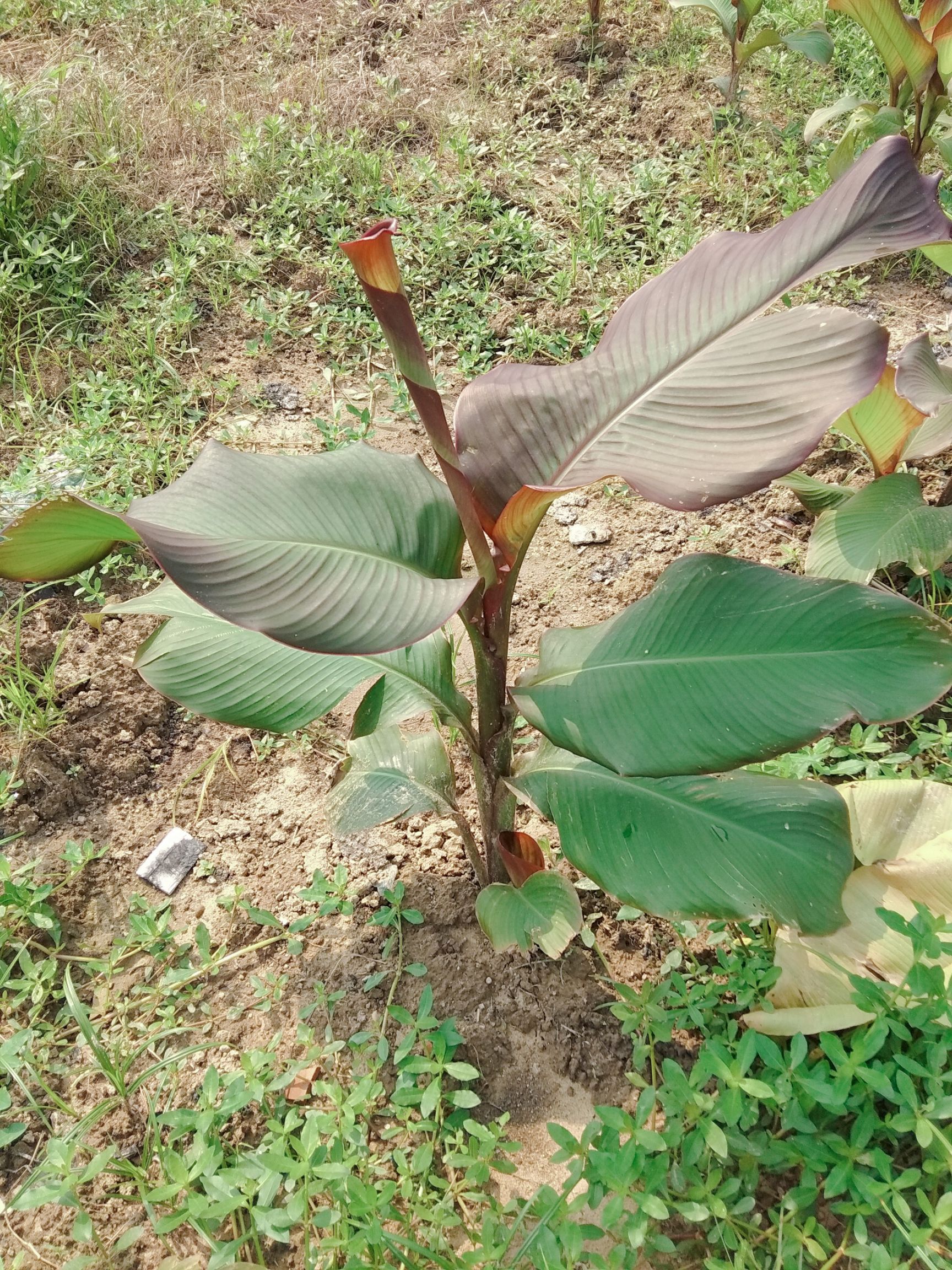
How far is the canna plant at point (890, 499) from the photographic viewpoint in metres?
1.65

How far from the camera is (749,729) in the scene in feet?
3.26

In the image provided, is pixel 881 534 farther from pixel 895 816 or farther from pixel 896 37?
pixel 896 37

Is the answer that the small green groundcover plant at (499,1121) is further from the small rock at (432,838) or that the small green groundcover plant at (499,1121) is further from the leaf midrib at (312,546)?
the leaf midrib at (312,546)

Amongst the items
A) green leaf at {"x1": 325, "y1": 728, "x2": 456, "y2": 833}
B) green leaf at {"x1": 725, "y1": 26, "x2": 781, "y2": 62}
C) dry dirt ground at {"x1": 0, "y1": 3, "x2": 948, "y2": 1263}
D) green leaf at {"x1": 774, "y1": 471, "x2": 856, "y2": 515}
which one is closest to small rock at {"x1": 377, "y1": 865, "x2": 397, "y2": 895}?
dry dirt ground at {"x1": 0, "y1": 3, "x2": 948, "y2": 1263}

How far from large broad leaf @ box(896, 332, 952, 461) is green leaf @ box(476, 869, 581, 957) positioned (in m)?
0.97

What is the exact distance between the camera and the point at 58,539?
3.65 ft

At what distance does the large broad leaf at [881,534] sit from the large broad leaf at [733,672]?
2.12 ft

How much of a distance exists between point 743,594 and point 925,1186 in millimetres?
771

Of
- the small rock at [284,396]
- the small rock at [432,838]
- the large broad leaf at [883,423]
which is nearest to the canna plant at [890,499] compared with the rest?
the large broad leaf at [883,423]

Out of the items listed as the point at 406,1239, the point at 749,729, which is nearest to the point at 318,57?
the point at 749,729

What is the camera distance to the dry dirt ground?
4.39 feet

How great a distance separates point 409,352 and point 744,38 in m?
3.08

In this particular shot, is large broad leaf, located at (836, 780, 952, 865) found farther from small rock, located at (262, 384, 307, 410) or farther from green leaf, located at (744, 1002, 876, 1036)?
small rock, located at (262, 384, 307, 410)

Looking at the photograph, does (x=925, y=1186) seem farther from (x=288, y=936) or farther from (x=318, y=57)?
(x=318, y=57)
